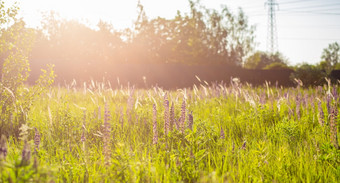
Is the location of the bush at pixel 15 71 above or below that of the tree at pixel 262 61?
below

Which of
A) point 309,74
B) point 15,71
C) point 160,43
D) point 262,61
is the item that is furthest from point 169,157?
point 262,61

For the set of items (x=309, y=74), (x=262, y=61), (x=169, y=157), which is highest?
(x=262, y=61)

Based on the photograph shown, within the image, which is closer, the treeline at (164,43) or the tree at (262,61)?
the treeline at (164,43)

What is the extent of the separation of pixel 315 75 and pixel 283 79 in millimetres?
10208

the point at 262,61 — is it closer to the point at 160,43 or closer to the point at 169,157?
the point at 160,43

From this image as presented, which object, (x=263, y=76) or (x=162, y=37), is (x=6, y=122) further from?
(x=162, y=37)

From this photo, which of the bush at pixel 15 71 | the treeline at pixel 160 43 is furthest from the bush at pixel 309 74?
the bush at pixel 15 71

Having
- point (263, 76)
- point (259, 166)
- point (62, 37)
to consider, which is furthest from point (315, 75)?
point (62, 37)

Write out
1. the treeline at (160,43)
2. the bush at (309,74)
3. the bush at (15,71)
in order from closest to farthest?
the bush at (15,71)
the bush at (309,74)
the treeline at (160,43)

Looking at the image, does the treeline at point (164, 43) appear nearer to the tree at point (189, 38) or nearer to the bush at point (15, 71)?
the tree at point (189, 38)

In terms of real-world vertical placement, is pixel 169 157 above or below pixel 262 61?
below

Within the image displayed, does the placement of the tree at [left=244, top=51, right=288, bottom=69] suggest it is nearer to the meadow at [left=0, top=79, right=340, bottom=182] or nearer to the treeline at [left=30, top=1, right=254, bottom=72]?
the treeline at [left=30, top=1, right=254, bottom=72]

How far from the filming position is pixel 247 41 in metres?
32.0

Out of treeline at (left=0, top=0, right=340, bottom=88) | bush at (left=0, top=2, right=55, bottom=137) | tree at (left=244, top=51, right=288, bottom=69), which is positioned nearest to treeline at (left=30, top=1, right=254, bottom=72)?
treeline at (left=0, top=0, right=340, bottom=88)
